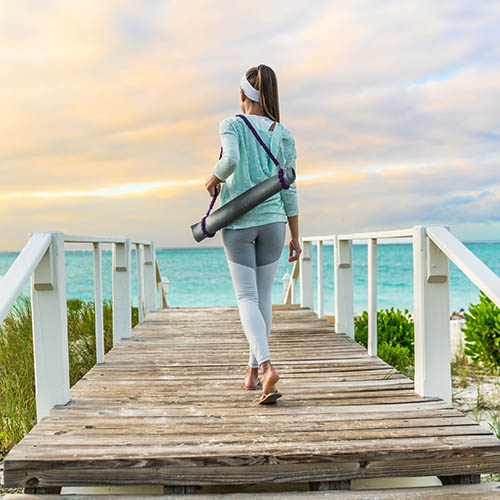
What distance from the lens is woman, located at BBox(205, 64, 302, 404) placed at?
7.75 ft

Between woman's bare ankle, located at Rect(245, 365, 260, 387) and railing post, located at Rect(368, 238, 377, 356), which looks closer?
woman's bare ankle, located at Rect(245, 365, 260, 387)

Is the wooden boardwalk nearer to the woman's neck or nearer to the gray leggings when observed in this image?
the gray leggings

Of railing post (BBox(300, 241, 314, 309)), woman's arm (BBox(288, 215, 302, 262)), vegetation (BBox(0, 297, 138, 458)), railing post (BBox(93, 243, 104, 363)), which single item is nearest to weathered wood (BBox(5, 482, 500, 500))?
woman's arm (BBox(288, 215, 302, 262))

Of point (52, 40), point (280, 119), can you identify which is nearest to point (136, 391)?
point (280, 119)

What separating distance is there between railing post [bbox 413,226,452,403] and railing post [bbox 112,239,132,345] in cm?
266

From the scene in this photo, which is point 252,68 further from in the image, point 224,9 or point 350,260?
point 224,9

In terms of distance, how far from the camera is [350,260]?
13.8ft

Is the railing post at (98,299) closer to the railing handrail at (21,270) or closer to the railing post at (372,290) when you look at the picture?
the railing handrail at (21,270)

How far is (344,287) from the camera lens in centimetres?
426

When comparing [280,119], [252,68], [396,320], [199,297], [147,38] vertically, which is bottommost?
[199,297]

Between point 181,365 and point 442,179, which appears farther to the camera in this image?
point 442,179

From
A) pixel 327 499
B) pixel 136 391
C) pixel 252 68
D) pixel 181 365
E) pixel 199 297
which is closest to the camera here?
pixel 327 499

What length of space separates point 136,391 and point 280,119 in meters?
1.68

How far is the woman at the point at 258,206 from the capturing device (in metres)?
2.36
